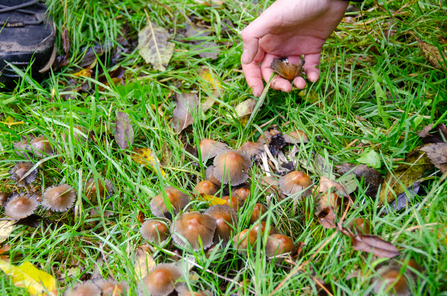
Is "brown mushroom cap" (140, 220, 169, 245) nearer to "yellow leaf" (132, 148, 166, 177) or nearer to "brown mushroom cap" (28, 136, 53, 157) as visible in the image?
"yellow leaf" (132, 148, 166, 177)

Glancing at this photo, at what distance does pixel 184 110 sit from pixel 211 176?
29.7 inches

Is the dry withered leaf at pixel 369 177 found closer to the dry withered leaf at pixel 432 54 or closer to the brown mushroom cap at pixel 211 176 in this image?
the brown mushroom cap at pixel 211 176

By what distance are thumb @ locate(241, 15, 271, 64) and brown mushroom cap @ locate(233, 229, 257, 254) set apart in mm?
1406

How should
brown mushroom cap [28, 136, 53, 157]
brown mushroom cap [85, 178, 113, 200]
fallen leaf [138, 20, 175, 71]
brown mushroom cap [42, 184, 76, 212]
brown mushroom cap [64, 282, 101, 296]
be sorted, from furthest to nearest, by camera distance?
fallen leaf [138, 20, 175, 71]
brown mushroom cap [28, 136, 53, 157]
brown mushroom cap [85, 178, 113, 200]
brown mushroom cap [42, 184, 76, 212]
brown mushroom cap [64, 282, 101, 296]

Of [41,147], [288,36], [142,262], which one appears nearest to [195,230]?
[142,262]

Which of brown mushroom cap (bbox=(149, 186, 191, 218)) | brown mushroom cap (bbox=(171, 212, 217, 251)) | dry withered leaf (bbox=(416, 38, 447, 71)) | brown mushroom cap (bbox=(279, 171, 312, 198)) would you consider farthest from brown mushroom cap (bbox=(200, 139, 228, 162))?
dry withered leaf (bbox=(416, 38, 447, 71))

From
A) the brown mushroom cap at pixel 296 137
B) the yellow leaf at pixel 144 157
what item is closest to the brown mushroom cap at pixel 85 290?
the yellow leaf at pixel 144 157

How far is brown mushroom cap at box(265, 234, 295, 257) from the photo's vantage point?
176 centimetres

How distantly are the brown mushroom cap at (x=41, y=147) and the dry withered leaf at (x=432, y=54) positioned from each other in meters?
3.09

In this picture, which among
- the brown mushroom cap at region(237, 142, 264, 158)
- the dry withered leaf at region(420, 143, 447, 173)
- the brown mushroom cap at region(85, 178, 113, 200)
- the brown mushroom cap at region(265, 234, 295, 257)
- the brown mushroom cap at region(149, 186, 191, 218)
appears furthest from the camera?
the brown mushroom cap at region(237, 142, 264, 158)

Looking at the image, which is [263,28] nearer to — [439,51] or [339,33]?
[339,33]

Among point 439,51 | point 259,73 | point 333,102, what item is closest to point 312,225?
point 333,102

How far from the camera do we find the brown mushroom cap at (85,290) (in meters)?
1.66

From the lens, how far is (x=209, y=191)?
2.18 metres
